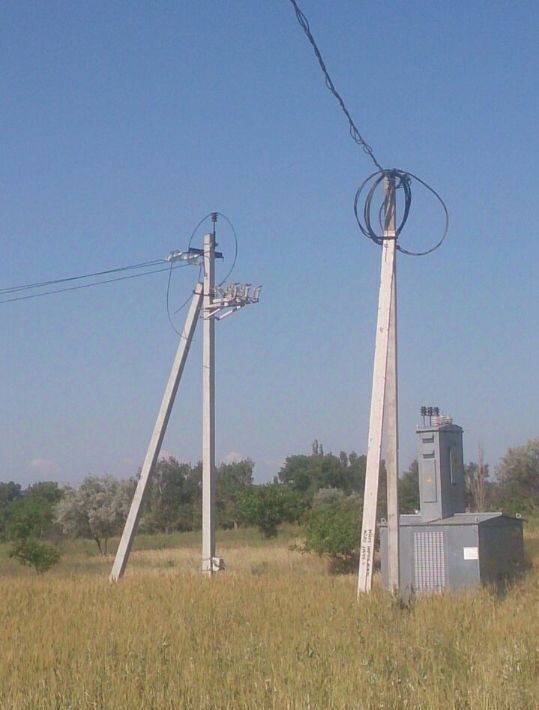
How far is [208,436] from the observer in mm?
21484

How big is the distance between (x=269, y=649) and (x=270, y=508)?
124ft

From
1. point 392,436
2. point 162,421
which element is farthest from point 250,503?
point 392,436

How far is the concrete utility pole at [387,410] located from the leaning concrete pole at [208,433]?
6558 millimetres

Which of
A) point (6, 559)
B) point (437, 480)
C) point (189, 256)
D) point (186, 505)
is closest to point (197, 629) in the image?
point (437, 480)

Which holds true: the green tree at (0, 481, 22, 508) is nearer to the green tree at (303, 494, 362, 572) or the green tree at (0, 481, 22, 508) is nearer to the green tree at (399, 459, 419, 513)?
the green tree at (399, 459, 419, 513)

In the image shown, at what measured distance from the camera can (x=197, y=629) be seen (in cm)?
1083

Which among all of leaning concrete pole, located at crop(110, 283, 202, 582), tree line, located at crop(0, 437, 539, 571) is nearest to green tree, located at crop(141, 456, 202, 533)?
tree line, located at crop(0, 437, 539, 571)

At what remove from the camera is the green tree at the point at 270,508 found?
46.4 m

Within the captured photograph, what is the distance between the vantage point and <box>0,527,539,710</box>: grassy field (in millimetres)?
7289

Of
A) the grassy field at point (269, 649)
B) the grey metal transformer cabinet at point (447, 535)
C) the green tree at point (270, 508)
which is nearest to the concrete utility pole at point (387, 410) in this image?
the grassy field at point (269, 649)

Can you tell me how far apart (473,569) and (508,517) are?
7.30 ft

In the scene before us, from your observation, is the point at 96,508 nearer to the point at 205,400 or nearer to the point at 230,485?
the point at 230,485

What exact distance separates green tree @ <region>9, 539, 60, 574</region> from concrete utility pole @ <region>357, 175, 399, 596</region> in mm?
22022

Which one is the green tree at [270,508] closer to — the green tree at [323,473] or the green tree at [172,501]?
the green tree at [172,501]
